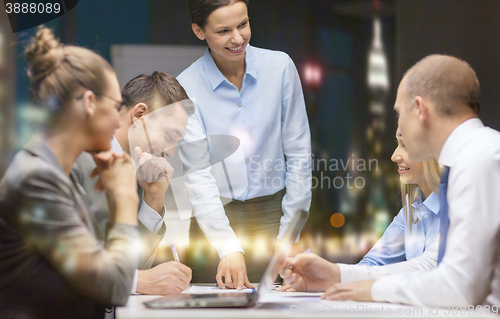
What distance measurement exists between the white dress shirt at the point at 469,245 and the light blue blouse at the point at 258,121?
114 centimetres

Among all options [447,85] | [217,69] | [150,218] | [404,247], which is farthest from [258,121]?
[447,85]

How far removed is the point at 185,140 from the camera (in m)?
2.18

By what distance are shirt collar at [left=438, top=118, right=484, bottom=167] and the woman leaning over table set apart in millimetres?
819

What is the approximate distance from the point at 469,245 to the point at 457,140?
295mm

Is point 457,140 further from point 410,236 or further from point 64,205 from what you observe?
point 64,205

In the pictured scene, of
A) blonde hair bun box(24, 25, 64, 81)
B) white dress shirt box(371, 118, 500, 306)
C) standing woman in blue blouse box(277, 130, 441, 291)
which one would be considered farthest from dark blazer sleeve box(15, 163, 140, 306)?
white dress shirt box(371, 118, 500, 306)

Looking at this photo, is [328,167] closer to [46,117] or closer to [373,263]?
[373,263]

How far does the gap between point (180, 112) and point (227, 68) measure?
391 mm

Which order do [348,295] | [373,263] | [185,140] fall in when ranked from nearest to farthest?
[348,295], [373,263], [185,140]

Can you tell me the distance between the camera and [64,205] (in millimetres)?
963

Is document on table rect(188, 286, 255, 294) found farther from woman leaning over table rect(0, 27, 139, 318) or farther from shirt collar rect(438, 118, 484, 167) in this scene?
shirt collar rect(438, 118, 484, 167)

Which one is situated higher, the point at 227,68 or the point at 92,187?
the point at 227,68

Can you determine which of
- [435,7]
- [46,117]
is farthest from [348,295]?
[435,7]

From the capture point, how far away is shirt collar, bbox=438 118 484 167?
118cm
